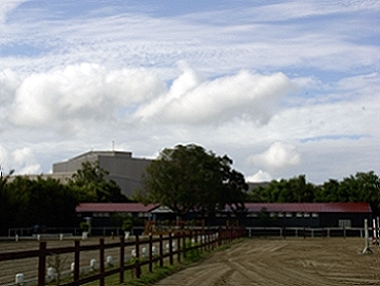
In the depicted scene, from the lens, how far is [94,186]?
85938mm

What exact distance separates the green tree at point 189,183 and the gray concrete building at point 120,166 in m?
38.9

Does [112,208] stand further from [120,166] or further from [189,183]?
[120,166]

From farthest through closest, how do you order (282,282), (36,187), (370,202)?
(370,202) < (36,187) < (282,282)

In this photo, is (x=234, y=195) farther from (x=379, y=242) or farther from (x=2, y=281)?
(x=2, y=281)

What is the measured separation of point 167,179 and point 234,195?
259 inches

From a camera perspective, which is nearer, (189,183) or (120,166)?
(189,183)

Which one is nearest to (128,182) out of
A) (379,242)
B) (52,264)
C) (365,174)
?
(365,174)

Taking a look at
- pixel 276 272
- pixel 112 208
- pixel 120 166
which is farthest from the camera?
pixel 120 166

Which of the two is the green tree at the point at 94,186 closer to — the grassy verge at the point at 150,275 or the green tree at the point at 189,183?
the green tree at the point at 189,183

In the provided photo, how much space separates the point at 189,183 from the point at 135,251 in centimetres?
4288

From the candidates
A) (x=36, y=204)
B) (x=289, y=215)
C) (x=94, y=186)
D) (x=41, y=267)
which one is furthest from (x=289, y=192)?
(x=41, y=267)

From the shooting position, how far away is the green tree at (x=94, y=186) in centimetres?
7975

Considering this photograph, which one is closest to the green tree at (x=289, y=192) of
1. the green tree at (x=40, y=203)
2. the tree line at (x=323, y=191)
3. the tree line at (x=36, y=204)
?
the tree line at (x=323, y=191)

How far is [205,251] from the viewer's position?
1341 inches
